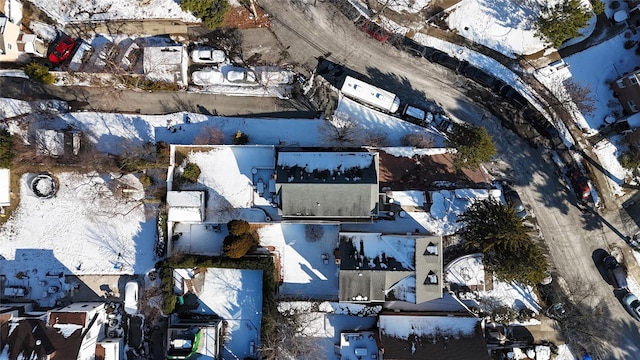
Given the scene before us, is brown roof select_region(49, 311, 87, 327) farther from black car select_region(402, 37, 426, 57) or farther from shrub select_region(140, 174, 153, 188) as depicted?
black car select_region(402, 37, 426, 57)

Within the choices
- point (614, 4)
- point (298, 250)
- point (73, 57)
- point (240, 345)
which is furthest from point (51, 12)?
point (614, 4)

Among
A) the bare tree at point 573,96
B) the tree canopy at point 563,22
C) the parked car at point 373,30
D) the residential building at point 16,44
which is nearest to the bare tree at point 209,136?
the residential building at point 16,44

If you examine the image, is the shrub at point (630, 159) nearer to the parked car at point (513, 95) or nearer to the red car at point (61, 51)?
the parked car at point (513, 95)

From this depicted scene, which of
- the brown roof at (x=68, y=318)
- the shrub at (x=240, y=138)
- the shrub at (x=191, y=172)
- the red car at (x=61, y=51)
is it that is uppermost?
the red car at (x=61, y=51)

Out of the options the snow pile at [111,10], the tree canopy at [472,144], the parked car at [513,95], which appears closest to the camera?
the tree canopy at [472,144]

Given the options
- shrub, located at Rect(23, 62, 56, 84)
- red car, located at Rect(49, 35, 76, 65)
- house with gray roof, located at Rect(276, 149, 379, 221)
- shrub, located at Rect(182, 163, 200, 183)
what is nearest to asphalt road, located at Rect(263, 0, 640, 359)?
house with gray roof, located at Rect(276, 149, 379, 221)

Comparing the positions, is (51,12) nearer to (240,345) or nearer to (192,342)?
(192,342)

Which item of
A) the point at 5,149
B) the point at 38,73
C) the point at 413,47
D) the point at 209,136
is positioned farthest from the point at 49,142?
the point at 413,47
